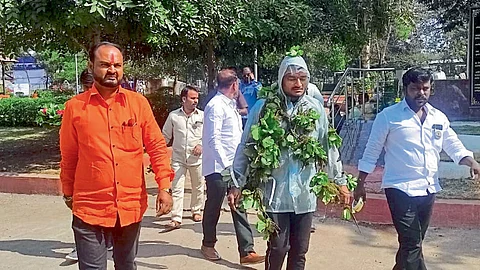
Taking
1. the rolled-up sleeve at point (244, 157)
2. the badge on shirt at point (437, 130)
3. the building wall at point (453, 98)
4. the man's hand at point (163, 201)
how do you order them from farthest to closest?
the building wall at point (453, 98)
the badge on shirt at point (437, 130)
the rolled-up sleeve at point (244, 157)
the man's hand at point (163, 201)

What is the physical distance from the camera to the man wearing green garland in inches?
132

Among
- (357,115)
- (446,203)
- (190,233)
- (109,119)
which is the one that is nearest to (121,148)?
(109,119)

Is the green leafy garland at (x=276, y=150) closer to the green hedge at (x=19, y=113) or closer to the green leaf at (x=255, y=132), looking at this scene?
the green leaf at (x=255, y=132)

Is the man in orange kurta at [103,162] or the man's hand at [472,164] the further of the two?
the man's hand at [472,164]

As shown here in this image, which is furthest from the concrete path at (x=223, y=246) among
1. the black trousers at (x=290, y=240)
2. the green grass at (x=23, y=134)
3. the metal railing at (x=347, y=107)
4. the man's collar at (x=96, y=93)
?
the green grass at (x=23, y=134)

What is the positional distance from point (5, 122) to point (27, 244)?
15370mm

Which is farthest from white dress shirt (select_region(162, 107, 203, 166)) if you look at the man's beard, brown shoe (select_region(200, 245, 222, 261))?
the man's beard

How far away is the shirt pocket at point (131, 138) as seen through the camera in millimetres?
3152

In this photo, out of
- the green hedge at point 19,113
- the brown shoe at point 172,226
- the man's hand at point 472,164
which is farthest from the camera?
the green hedge at point 19,113

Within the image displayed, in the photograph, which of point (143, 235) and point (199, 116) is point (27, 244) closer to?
point (143, 235)

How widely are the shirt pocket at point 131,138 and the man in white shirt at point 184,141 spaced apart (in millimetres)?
2401

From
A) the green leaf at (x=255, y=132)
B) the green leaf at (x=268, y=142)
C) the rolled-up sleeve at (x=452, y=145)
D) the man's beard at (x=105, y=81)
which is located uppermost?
the man's beard at (x=105, y=81)

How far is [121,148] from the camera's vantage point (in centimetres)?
314

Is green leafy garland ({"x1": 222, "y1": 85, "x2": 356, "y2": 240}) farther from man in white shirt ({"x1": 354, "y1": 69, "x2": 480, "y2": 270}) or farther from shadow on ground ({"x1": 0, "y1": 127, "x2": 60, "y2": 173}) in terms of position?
shadow on ground ({"x1": 0, "y1": 127, "x2": 60, "y2": 173})
